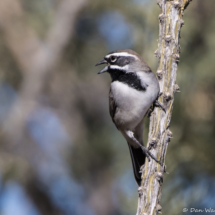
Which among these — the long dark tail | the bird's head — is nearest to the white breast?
the bird's head

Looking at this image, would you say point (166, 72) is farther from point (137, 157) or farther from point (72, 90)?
point (72, 90)

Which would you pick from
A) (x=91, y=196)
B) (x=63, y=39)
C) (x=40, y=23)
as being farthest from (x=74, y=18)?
(x=91, y=196)

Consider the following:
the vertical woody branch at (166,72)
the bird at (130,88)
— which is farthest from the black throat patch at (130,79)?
the vertical woody branch at (166,72)

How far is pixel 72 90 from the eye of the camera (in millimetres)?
9953

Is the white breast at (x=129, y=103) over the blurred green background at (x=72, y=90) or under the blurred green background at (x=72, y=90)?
under

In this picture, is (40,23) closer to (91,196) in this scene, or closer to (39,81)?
(39,81)

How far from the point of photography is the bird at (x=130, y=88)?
4.26m

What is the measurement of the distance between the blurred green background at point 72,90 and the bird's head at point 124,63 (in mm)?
479

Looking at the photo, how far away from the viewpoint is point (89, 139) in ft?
29.7

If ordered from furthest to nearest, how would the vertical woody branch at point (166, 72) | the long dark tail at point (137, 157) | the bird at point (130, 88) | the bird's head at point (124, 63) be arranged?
1. the long dark tail at point (137, 157)
2. the bird's head at point (124, 63)
3. the bird at point (130, 88)
4. the vertical woody branch at point (166, 72)

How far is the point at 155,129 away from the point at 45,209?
20.6 ft

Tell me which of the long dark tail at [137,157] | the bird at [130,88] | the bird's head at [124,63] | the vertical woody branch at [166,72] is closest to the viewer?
the vertical woody branch at [166,72]

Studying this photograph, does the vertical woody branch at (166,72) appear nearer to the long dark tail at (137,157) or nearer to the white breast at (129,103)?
the white breast at (129,103)

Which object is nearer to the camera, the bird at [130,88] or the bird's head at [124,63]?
the bird at [130,88]
